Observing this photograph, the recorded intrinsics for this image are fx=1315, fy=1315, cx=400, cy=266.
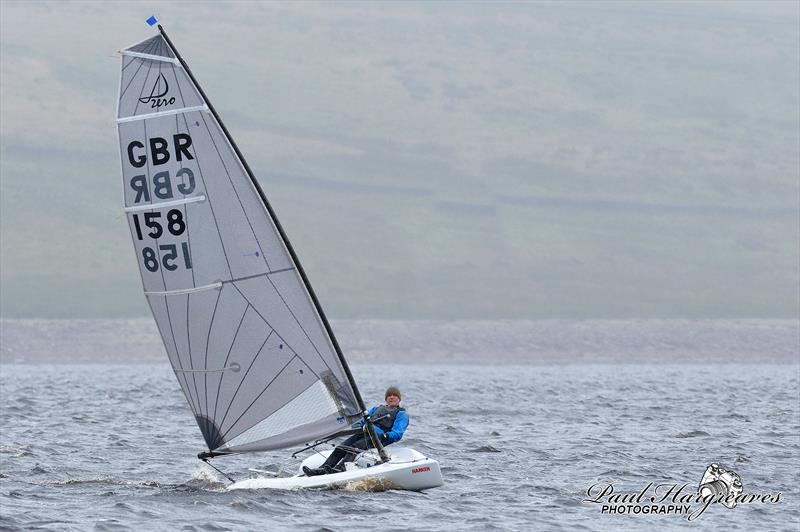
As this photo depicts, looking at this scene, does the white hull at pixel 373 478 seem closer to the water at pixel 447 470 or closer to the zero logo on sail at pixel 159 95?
the water at pixel 447 470

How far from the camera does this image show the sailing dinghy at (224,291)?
2239cm

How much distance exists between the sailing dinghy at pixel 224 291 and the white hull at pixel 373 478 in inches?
0.9

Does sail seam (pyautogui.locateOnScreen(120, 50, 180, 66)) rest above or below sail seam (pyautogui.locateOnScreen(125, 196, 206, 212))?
above

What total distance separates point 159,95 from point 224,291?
3.54 meters

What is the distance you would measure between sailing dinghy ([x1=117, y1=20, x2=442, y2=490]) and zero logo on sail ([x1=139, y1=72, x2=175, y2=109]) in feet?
0.06

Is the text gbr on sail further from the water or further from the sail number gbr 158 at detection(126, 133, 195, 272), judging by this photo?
the water

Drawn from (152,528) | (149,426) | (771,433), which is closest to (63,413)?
(149,426)

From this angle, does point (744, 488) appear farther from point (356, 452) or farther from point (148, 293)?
point (148, 293)

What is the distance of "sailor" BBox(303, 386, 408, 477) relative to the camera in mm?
23703

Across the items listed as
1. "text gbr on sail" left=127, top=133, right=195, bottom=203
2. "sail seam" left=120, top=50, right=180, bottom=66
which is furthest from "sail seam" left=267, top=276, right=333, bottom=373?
"sail seam" left=120, top=50, right=180, bottom=66

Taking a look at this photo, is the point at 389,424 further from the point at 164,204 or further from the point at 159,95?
the point at 159,95

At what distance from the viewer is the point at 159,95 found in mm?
22344

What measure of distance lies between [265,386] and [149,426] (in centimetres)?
1901

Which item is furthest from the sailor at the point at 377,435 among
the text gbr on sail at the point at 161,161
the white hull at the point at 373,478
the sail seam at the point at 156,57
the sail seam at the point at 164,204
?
the sail seam at the point at 156,57
